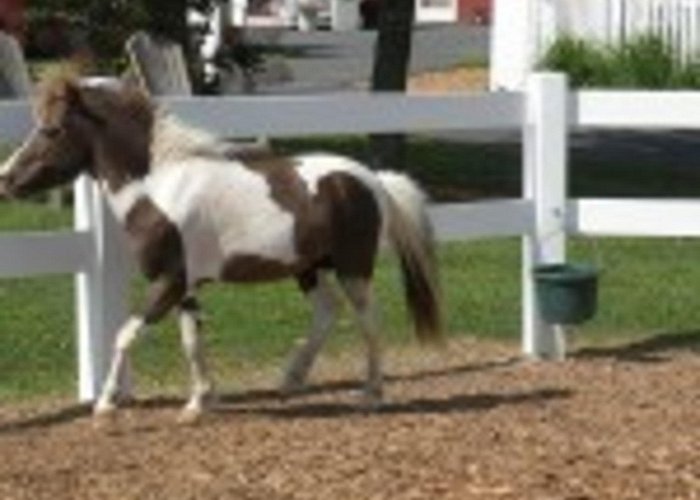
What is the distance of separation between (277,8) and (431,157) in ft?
160

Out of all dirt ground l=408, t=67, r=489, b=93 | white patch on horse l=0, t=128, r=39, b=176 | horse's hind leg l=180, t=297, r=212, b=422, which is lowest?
dirt ground l=408, t=67, r=489, b=93

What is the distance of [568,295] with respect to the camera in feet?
40.6

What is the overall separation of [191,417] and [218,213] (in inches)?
35.5

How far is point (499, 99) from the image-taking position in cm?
1280

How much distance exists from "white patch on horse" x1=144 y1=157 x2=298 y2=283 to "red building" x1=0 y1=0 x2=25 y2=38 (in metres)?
10.9

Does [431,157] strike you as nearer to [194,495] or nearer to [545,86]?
[545,86]

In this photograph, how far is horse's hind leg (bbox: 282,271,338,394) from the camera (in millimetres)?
10727

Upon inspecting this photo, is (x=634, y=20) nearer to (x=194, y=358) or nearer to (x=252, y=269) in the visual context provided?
(x=252, y=269)

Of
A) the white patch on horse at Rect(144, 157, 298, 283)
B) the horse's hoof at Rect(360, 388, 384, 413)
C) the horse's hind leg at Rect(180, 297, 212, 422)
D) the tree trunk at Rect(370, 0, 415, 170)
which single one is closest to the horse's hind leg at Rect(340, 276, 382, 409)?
the horse's hoof at Rect(360, 388, 384, 413)

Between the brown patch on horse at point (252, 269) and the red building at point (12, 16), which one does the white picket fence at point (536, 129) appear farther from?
the red building at point (12, 16)

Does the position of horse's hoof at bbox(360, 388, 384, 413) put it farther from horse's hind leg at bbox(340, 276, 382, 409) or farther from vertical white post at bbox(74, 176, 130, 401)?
vertical white post at bbox(74, 176, 130, 401)

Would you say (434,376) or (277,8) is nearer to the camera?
(434,376)

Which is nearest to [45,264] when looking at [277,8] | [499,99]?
[499,99]

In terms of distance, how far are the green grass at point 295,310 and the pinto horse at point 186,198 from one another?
1509 mm
